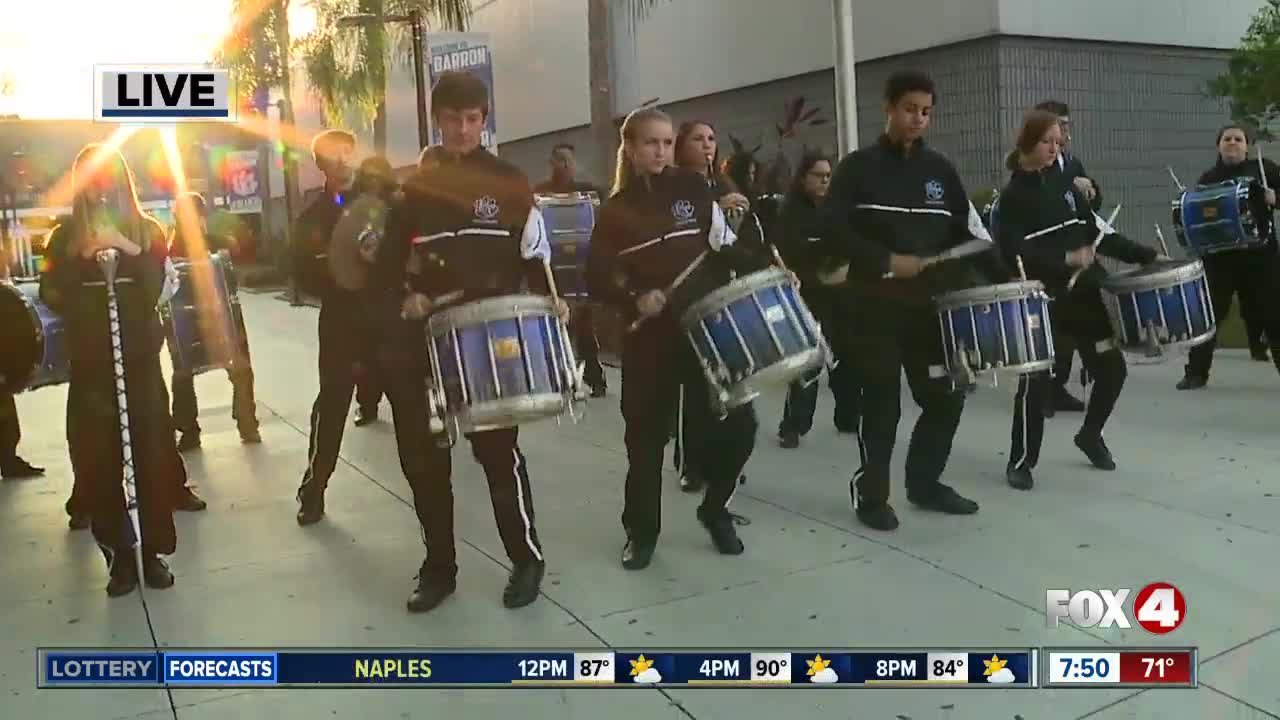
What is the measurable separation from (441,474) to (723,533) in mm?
1336

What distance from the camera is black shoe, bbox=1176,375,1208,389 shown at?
26.3 feet

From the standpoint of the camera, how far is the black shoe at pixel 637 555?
15.4 ft

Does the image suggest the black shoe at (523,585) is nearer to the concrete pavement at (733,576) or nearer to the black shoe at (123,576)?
the concrete pavement at (733,576)

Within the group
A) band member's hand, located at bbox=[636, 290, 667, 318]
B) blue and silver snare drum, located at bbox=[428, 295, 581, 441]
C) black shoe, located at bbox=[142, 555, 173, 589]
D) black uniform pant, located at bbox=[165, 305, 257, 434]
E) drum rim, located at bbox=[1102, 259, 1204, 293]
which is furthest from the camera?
black uniform pant, located at bbox=[165, 305, 257, 434]

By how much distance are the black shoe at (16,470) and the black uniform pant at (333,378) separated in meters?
→ 2.74

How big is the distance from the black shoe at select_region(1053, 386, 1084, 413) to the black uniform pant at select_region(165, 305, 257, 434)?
5898 millimetres

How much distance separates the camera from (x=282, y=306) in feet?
76.0

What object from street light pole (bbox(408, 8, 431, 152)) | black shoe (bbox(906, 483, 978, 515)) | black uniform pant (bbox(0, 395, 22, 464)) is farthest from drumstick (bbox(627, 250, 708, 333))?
street light pole (bbox(408, 8, 431, 152))

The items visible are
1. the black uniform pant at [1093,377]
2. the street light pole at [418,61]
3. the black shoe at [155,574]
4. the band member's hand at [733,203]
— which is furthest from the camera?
the street light pole at [418,61]

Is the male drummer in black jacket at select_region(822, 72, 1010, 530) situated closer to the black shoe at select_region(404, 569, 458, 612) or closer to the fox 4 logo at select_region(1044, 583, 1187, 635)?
the fox 4 logo at select_region(1044, 583, 1187, 635)

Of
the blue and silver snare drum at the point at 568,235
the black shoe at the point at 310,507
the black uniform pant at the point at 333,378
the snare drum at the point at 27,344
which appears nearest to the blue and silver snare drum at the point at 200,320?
the snare drum at the point at 27,344

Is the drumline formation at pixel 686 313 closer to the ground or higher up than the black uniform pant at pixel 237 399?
higher up

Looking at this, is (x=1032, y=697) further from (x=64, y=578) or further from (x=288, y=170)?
(x=288, y=170)

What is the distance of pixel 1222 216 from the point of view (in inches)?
311
